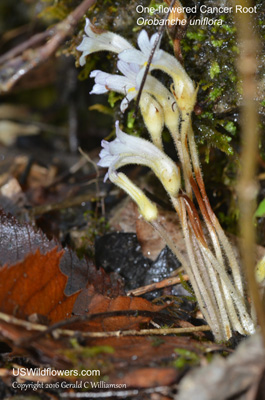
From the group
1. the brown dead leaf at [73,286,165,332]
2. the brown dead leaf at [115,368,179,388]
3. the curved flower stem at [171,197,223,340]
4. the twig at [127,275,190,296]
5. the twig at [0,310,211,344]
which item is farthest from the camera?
the twig at [127,275,190,296]

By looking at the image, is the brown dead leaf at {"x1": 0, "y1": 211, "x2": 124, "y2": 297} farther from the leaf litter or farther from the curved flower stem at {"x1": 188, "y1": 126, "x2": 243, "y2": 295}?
the curved flower stem at {"x1": 188, "y1": 126, "x2": 243, "y2": 295}

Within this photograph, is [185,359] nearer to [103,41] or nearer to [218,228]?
[218,228]

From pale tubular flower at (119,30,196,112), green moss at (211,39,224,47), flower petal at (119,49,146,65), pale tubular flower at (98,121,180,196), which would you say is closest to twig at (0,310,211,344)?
pale tubular flower at (98,121,180,196)

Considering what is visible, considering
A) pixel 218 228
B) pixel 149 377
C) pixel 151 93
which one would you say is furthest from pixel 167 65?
pixel 149 377

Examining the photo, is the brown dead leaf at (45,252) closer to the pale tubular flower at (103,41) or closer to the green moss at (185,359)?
the green moss at (185,359)

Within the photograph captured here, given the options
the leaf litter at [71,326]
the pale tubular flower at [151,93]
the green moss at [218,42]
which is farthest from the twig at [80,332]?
the green moss at [218,42]
